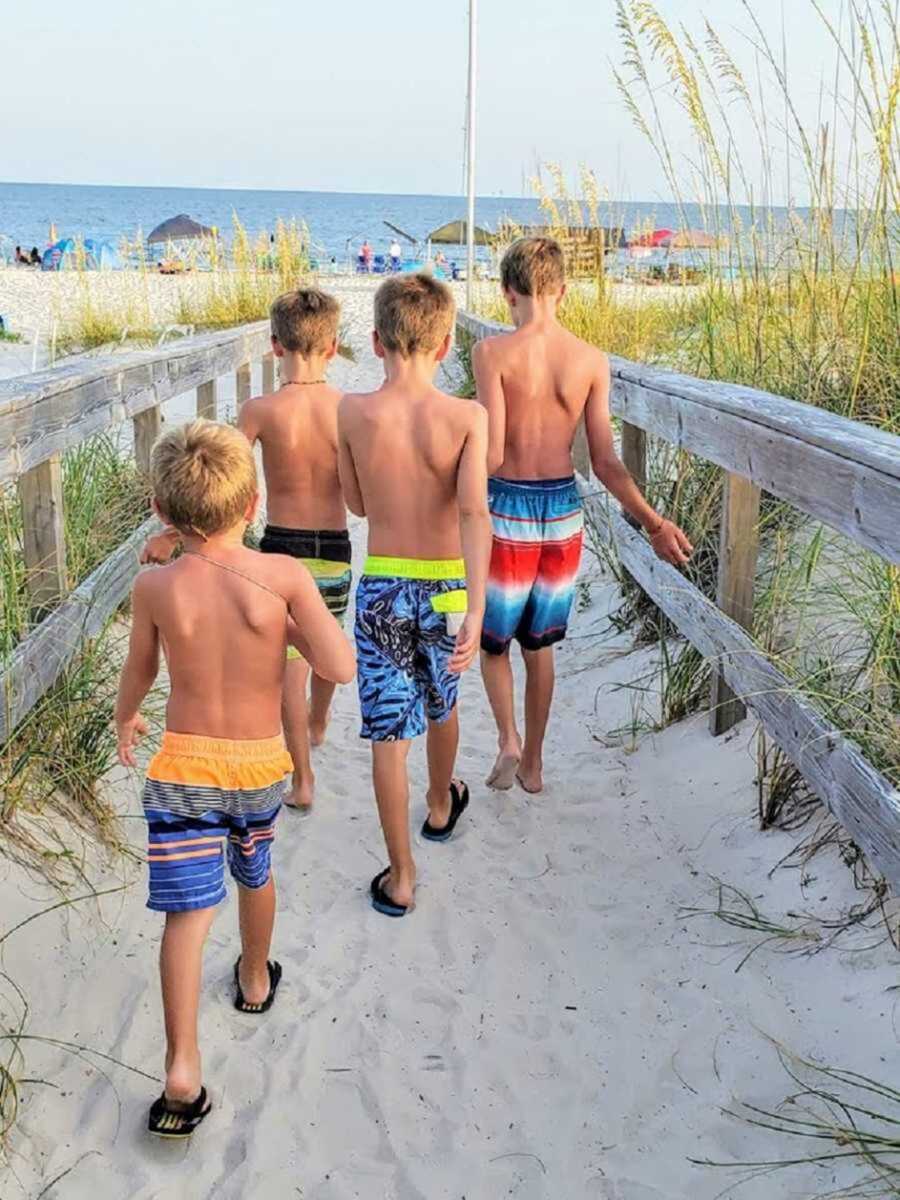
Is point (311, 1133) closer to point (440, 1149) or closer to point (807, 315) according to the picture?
point (440, 1149)

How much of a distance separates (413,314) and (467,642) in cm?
86

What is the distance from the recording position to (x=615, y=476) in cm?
347

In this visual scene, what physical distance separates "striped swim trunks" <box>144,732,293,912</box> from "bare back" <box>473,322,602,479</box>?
5.03 ft

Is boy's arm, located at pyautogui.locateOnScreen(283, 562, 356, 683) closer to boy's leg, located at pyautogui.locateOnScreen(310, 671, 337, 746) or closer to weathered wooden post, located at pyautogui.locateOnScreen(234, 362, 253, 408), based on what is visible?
boy's leg, located at pyautogui.locateOnScreen(310, 671, 337, 746)

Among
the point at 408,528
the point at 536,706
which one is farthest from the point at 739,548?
the point at 408,528

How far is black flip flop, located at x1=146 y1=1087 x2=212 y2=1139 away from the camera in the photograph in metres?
2.24

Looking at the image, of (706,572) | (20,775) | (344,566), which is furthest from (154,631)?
(706,572)

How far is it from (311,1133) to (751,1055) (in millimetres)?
932

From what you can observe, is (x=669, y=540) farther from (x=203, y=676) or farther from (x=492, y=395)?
(x=203, y=676)

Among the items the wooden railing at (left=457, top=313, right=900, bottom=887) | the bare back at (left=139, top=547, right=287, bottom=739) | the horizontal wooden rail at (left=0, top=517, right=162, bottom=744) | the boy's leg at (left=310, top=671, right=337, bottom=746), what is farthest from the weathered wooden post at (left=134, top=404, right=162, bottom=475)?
the bare back at (left=139, top=547, right=287, bottom=739)

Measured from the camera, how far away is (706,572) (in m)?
4.09

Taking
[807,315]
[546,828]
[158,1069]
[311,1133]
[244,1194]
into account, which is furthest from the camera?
[807,315]

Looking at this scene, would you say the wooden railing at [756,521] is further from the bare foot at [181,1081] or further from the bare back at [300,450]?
the bare foot at [181,1081]

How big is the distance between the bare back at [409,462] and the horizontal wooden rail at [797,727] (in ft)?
2.70
